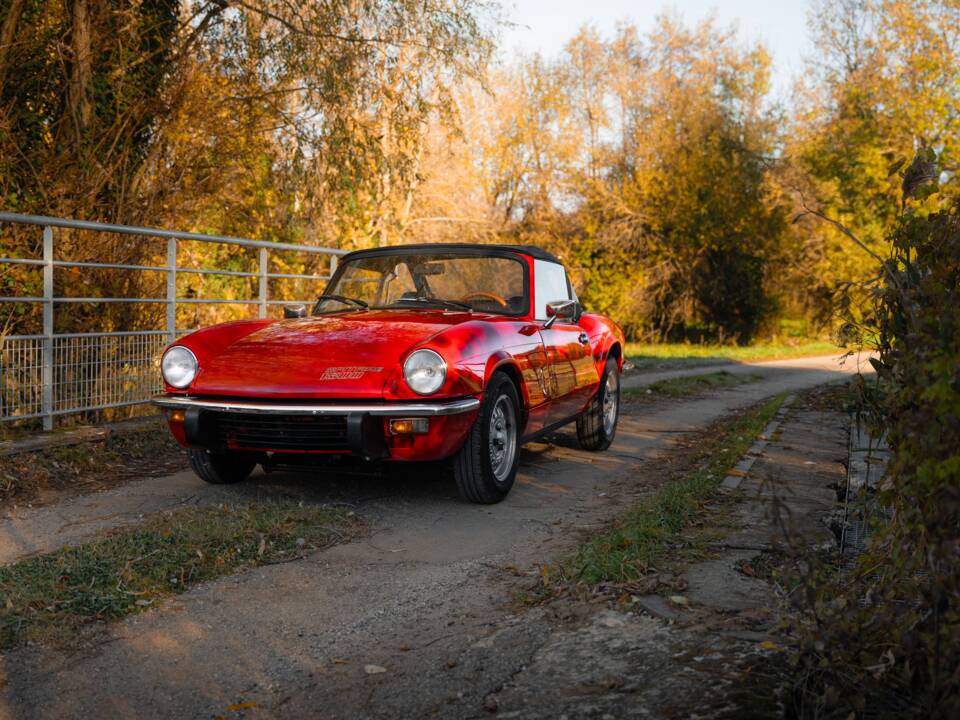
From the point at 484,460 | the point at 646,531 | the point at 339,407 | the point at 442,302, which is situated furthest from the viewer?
the point at 442,302

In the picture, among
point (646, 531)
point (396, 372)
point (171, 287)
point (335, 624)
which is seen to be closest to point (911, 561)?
point (335, 624)

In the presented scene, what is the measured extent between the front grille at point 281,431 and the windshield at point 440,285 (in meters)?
1.61

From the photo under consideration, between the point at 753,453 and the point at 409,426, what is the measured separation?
11.8ft

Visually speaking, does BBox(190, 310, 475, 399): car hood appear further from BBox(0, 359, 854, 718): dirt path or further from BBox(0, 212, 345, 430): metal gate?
BBox(0, 212, 345, 430): metal gate

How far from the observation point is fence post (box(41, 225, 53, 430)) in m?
7.64

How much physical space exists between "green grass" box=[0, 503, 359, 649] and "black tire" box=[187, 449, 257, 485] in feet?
2.55

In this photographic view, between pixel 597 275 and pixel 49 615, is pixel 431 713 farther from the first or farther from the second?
pixel 597 275

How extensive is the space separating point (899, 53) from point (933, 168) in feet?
103

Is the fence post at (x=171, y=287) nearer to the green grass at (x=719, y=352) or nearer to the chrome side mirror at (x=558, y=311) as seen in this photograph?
the chrome side mirror at (x=558, y=311)

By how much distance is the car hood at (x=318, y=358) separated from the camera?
17.9 feet

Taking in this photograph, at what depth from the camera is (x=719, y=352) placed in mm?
27641

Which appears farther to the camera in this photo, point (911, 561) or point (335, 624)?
point (335, 624)

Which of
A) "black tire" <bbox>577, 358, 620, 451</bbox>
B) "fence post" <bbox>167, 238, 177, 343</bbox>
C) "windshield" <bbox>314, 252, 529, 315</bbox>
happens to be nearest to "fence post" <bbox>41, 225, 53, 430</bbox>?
"fence post" <bbox>167, 238, 177, 343</bbox>

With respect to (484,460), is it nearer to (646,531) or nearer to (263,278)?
(646,531)
